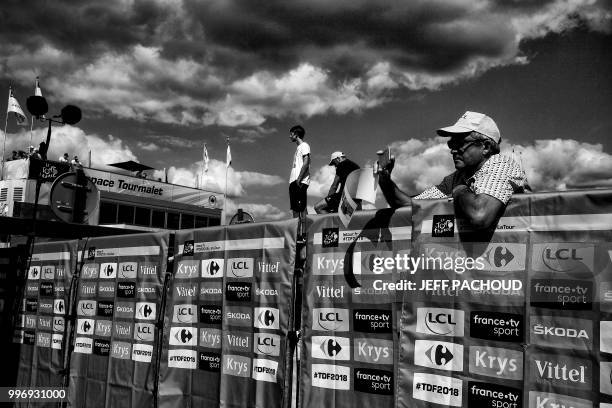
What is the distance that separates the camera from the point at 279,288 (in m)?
4.40

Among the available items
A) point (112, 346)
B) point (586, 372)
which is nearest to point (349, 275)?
point (586, 372)

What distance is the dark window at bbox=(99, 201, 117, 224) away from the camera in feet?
138

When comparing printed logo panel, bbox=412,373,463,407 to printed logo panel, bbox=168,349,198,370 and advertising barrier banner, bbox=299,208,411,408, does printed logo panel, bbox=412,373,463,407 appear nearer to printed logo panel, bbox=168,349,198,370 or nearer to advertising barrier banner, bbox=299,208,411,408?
advertising barrier banner, bbox=299,208,411,408

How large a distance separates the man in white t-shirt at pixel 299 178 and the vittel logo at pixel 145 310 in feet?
10.6

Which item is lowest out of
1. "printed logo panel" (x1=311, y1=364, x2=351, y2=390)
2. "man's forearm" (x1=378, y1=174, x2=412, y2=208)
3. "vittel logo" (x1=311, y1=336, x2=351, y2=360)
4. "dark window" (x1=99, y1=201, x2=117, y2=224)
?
"printed logo panel" (x1=311, y1=364, x2=351, y2=390)

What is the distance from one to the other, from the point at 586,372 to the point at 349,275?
5.50 ft

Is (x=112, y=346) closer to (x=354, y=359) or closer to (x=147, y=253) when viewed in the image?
(x=147, y=253)

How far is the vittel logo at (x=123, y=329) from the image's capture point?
5.75 metres

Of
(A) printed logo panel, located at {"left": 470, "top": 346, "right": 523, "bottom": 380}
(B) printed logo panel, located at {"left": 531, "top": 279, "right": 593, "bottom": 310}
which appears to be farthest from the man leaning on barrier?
(A) printed logo panel, located at {"left": 470, "top": 346, "right": 523, "bottom": 380}

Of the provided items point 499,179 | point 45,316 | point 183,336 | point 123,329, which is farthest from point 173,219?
point 499,179

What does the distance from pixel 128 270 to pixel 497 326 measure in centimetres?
417

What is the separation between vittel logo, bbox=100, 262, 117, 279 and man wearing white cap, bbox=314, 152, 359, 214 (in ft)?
10.6

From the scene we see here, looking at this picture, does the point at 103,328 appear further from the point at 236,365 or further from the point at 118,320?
the point at 236,365

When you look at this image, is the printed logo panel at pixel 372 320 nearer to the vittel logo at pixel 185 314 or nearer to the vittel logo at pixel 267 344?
the vittel logo at pixel 267 344
